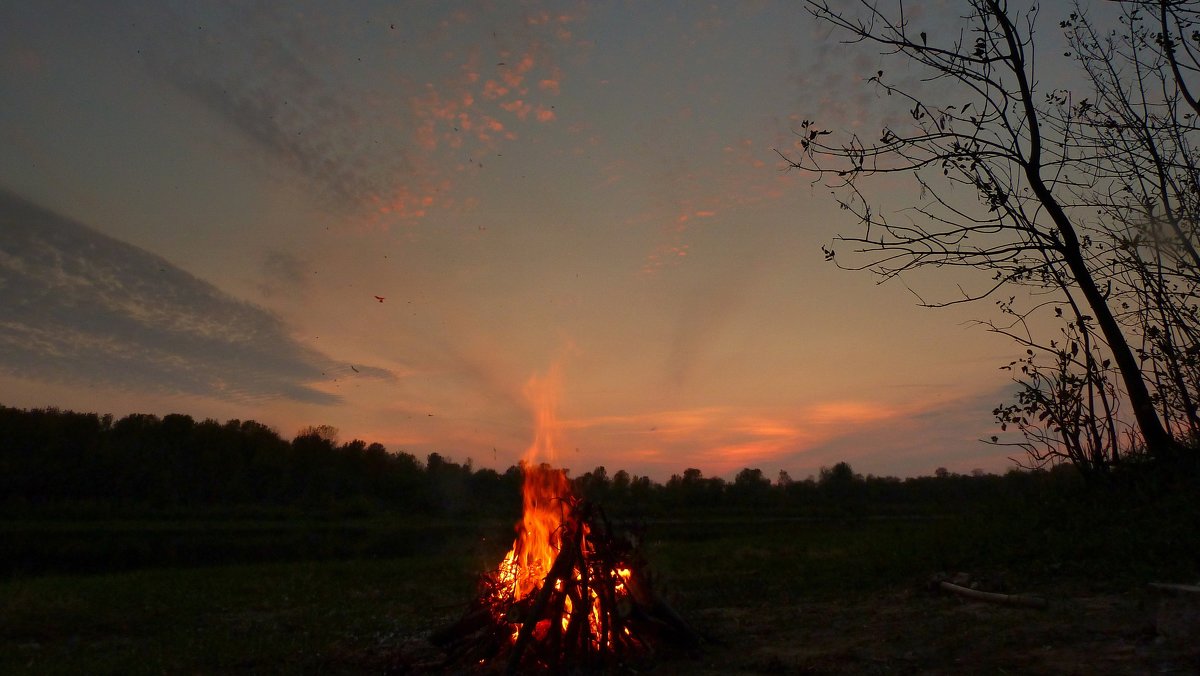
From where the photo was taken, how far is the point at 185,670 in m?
7.47

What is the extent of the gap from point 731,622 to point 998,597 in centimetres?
271

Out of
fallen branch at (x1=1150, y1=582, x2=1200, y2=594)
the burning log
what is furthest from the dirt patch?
the burning log

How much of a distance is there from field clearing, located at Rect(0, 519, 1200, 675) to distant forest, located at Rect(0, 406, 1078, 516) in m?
31.8

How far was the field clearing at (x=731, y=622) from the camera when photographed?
5965 mm

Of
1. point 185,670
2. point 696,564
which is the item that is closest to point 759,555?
point 696,564

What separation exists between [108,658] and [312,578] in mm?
7837

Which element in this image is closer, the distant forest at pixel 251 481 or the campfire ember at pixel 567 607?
the campfire ember at pixel 567 607

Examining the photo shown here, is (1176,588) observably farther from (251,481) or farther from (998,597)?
(251,481)

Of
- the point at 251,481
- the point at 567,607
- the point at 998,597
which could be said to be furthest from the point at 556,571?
Result: the point at 251,481

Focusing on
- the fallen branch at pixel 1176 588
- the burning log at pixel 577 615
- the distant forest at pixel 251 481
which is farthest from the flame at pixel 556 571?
the distant forest at pixel 251 481

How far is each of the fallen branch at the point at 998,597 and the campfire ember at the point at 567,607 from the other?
283 centimetres

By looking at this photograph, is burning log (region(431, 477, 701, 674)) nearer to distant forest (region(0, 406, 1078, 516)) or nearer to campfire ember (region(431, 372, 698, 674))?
campfire ember (region(431, 372, 698, 674))

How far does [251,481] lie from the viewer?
6588cm

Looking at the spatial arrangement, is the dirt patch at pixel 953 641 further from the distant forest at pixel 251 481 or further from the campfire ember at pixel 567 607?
the distant forest at pixel 251 481
